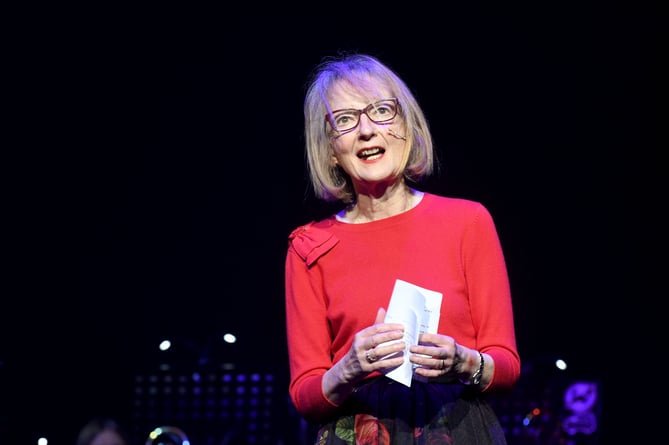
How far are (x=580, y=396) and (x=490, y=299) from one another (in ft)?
8.16

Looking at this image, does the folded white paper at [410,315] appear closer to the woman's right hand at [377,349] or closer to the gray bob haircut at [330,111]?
the woman's right hand at [377,349]

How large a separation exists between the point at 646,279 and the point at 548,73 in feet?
4.30

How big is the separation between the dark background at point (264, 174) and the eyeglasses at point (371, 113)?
2.19m

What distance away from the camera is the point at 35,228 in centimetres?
404

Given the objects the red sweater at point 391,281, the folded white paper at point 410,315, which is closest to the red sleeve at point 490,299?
the red sweater at point 391,281

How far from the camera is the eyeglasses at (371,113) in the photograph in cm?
→ 191

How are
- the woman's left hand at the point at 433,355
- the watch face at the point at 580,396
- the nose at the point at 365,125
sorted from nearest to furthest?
1. the woman's left hand at the point at 433,355
2. the nose at the point at 365,125
3. the watch face at the point at 580,396

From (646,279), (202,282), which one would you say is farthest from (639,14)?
(202,282)

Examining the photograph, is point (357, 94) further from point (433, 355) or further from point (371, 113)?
point (433, 355)

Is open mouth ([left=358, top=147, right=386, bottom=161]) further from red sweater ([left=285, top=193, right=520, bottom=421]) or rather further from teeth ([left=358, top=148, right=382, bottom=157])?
red sweater ([left=285, top=193, right=520, bottom=421])

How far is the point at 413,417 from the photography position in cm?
169

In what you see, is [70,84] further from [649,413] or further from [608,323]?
[649,413]

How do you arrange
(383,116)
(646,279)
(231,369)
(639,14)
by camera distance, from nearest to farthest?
(383,116) < (231,369) < (639,14) < (646,279)

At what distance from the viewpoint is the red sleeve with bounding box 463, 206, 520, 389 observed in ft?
5.46
